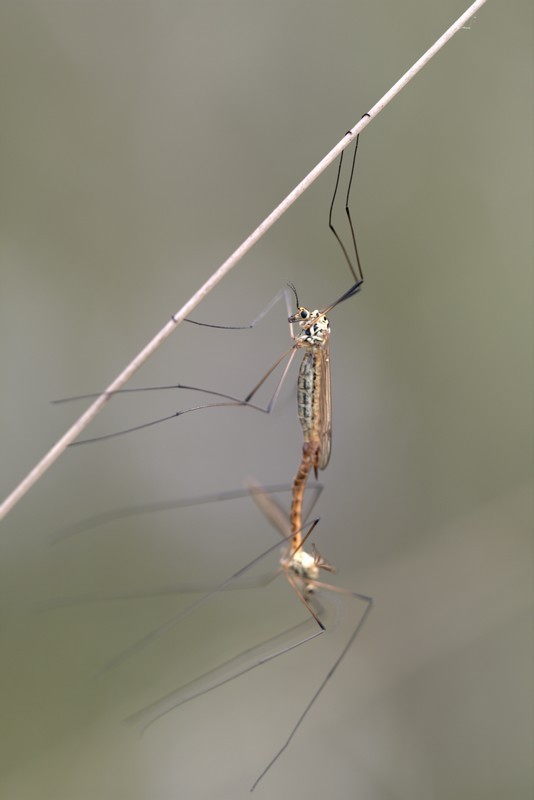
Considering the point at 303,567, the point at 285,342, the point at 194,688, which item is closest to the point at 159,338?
the point at 303,567

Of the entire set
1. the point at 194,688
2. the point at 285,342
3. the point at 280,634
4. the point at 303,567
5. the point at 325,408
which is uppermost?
the point at 285,342

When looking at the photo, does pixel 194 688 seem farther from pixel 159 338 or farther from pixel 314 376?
pixel 159 338

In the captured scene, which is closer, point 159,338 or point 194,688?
point 159,338

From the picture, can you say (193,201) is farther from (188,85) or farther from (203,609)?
(203,609)

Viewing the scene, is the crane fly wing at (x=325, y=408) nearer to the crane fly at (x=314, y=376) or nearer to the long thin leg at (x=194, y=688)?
the crane fly at (x=314, y=376)

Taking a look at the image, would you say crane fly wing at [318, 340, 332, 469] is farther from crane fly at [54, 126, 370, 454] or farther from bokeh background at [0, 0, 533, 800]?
bokeh background at [0, 0, 533, 800]

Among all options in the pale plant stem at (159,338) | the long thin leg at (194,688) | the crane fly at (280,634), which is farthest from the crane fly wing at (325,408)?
the long thin leg at (194,688)

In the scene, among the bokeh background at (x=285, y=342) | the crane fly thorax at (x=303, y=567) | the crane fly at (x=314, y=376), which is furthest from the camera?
the bokeh background at (x=285, y=342)

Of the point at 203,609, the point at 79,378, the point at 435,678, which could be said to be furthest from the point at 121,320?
the point at 435,678
